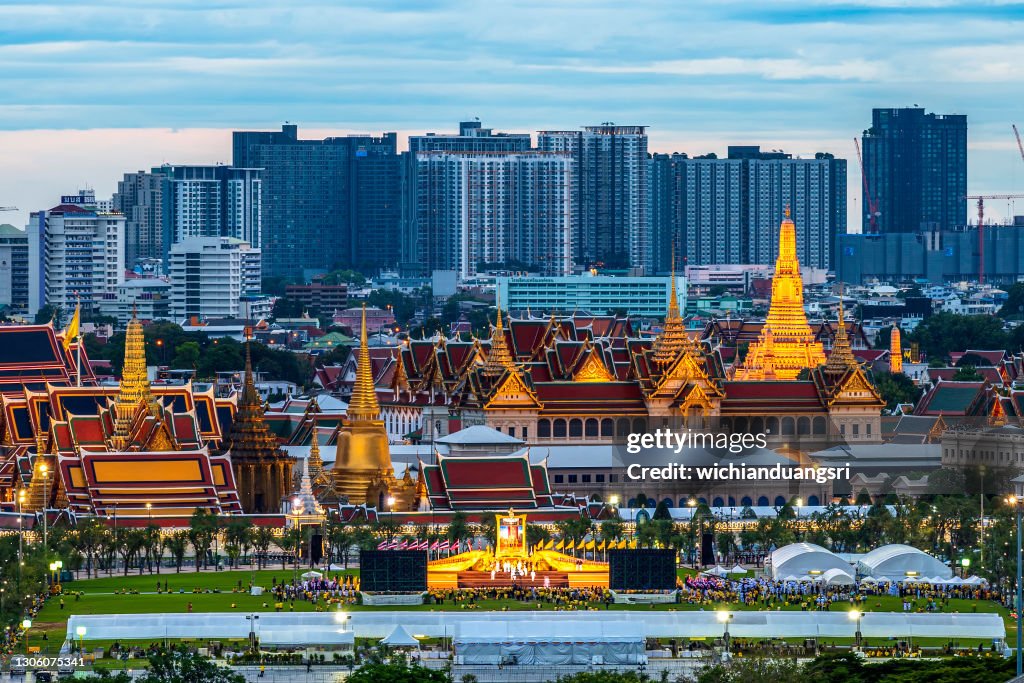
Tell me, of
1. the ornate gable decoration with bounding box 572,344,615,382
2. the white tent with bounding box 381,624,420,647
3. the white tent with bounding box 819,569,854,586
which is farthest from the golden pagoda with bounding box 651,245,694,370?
the white tent with bounding box 381,624,420,647

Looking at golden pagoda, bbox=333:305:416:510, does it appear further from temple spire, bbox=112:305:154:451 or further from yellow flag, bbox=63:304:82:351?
yellow flag, bbox=63:304:82:351

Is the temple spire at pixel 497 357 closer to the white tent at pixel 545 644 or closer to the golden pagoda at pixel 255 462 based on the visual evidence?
the golden pagoda at pixel 255 462

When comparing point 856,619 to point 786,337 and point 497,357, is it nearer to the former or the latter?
point 497,357

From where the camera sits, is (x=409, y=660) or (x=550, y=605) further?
(x=550, y=605)

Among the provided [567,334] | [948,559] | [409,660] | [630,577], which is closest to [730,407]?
[567,334]

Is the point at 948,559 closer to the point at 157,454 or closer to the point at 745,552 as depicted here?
the point at 745,552

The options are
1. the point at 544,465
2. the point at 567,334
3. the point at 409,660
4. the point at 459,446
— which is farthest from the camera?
the point at 567,334

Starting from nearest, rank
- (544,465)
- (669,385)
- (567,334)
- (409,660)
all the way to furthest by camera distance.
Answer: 1. (409,660)
2. (544,465)
3. (669,385)
4. (567,334)
